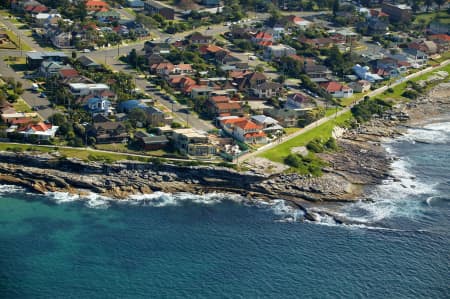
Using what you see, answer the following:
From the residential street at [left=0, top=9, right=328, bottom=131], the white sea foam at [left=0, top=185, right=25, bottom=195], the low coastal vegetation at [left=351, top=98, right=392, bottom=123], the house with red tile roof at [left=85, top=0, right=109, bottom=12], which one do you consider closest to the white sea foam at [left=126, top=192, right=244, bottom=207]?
the white sea foam at [left=0, top=185, right=25, bottom=195]

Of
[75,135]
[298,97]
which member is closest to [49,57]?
[75,135]

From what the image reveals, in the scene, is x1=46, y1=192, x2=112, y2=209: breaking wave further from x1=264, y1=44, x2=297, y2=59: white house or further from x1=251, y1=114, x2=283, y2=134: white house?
x1=264, y1=44, x2=297, y2=59: white house

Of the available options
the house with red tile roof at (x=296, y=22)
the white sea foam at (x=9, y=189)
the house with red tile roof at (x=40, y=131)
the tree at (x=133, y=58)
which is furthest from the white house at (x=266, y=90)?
the house with red tile roof at (x=296, y=22)

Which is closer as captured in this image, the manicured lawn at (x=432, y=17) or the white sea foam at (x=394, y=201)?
the white sea foam at (x=394, y=201)

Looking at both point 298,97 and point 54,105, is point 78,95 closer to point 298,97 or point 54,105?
point 54,105

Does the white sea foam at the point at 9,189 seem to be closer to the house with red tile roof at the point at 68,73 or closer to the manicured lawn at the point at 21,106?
the manicured lawn at the point at 21,106

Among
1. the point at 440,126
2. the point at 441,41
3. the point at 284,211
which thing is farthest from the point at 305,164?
the point at 441,41
